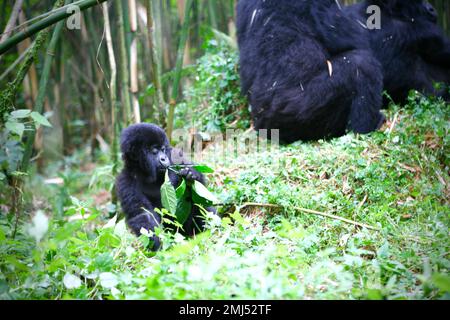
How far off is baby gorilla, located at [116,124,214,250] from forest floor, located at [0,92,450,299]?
9.8 inches

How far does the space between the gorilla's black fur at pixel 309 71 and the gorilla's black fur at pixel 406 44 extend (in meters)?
0.59

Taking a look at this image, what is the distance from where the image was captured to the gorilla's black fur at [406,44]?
5.51m

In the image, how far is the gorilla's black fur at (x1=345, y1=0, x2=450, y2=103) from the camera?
5508mm

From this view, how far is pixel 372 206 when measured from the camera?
11.9 ft

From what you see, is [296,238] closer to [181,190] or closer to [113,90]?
[181,190]

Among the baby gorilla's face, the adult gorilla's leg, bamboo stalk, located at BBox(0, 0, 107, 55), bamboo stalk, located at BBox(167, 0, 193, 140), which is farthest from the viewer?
the adult gorilla's leg

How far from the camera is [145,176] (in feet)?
13.1

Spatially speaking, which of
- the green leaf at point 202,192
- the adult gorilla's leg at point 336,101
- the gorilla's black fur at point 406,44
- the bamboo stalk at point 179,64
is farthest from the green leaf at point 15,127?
the gorilla's black fur at point 406,44

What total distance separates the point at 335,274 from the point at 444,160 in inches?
86.3

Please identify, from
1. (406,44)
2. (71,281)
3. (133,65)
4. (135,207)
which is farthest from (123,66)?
(406,44)

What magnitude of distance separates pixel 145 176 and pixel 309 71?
6.34 feet

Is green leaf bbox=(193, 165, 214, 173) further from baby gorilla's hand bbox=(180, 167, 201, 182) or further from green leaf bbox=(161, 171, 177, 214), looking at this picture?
green leaf bbox=(161, 171, 177, 214)

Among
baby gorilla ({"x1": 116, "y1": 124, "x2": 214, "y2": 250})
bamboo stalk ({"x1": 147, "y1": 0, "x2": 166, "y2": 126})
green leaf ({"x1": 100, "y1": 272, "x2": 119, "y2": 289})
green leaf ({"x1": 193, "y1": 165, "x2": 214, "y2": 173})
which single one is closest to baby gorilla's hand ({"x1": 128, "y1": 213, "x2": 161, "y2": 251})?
baby gorilla ({"x1": 116, "y1": 124, "x2": 214, "y2": 250})
